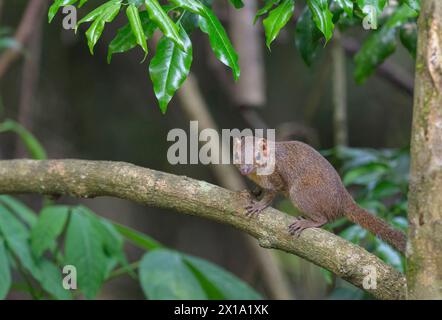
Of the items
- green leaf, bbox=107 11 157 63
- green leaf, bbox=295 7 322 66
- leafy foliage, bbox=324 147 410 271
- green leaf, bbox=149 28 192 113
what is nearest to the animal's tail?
leafy foliage, bbox=324 147 410 271

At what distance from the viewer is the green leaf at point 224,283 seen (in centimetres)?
383

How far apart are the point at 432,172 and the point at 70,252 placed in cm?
214

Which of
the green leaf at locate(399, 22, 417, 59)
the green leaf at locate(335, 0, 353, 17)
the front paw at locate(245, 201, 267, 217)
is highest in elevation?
the green leaf at locate(399, 22, 417, 59)

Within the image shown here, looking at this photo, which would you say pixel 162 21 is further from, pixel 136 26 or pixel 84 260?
pixel 84 260

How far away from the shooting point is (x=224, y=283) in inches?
153

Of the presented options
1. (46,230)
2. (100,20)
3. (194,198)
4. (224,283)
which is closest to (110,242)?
(46,230)

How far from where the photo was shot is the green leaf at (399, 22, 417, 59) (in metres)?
3.13

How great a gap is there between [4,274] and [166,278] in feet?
2.91

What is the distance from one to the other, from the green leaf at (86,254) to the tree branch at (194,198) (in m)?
0.56

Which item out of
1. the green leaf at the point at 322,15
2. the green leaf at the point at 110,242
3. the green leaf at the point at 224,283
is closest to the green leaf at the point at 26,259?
the green leaf at the point at 110,242

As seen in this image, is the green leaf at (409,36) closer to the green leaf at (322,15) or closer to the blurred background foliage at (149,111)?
the green leaf at (322,15)

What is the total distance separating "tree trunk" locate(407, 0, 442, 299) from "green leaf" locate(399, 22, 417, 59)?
1.16m

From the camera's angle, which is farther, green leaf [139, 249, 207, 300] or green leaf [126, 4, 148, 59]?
green leaf [139, 249, 207, 300]

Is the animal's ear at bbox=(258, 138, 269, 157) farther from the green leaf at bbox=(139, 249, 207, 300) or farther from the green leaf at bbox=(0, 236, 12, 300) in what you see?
the green leaf at bbox=(0, 236, 12, 300)
